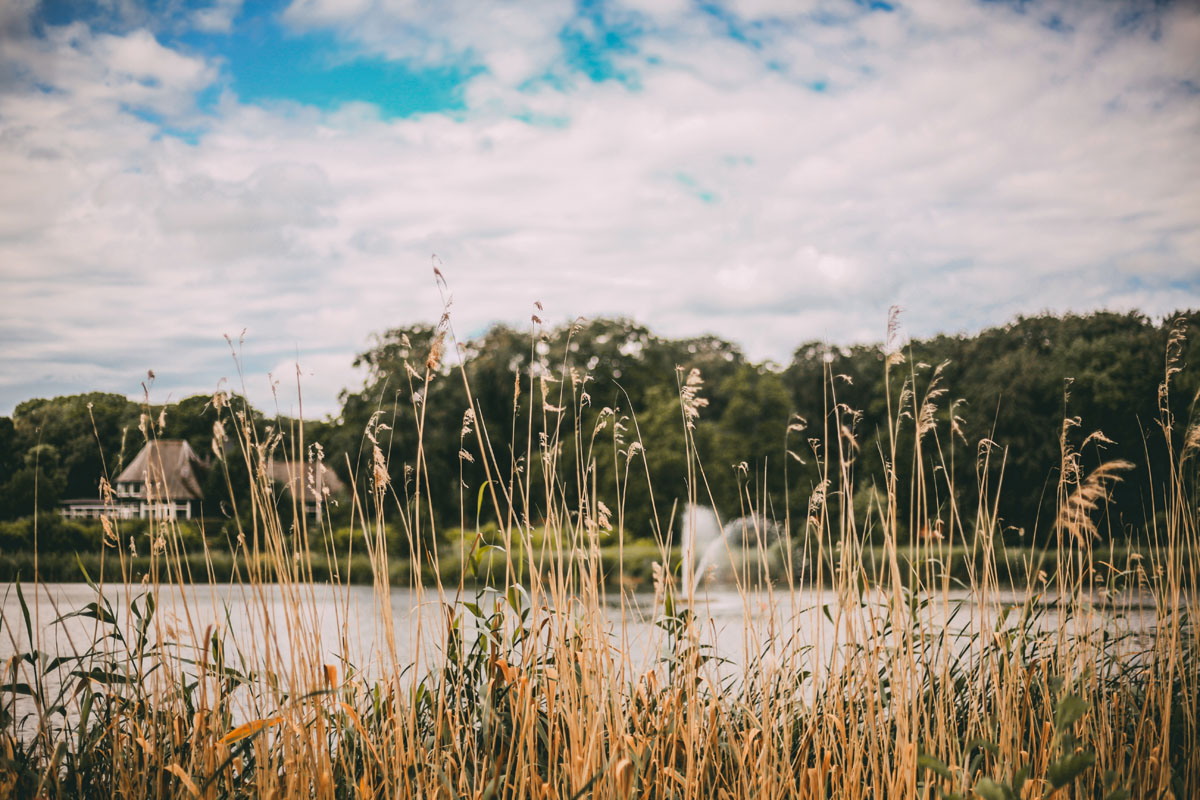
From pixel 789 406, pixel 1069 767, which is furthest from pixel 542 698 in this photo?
pixel 789 406

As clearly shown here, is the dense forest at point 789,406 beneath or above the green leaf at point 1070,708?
above

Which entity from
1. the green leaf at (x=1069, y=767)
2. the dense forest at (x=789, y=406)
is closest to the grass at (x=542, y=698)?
the green leaf at (x=1069, y=767)

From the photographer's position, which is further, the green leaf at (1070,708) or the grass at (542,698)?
the grass at (542,698)

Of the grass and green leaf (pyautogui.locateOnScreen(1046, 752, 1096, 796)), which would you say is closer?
green leaf (pyautogui.locateOnScreen(1046, 752, 1096, 796))

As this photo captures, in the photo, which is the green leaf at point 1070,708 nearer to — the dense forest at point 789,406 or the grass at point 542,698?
the grass at point 542,698

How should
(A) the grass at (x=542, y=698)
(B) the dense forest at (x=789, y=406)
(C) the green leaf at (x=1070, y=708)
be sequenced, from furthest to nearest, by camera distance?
(B) the dense forest at (x=789, y=406)
(A) the grass at (x=542, y=698)
(C) the green leaf at (x=1070, y=708)

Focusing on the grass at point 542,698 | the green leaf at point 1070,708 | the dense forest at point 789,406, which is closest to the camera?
the green leaf at point 1070,708

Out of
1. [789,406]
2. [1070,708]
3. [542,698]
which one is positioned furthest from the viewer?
[789,406]

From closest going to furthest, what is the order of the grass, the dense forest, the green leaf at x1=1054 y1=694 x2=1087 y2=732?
the green leaf at x1=1054 y1=694 x2=1087 y2=732 < the grass < the dense forest

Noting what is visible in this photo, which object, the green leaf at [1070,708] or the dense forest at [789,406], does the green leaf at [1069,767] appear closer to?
the green leaf at [1070,708]

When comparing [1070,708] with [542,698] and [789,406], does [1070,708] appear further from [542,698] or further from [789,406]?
[789,406]

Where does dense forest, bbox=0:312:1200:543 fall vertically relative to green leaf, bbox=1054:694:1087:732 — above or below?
above

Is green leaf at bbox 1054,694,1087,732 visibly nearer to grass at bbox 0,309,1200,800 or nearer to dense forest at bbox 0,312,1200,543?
grass at bbox 0,309,1200,800

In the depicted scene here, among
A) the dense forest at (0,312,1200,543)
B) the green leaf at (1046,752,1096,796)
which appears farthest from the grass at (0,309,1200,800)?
the dense forest at (0,312,1200,543)
